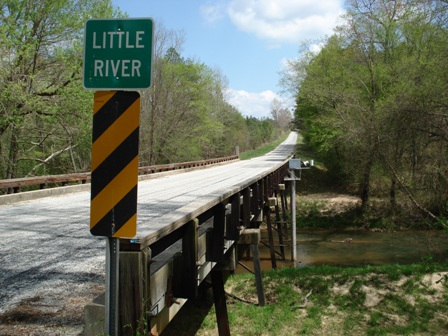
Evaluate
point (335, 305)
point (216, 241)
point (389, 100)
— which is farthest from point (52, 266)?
point (389, 100)

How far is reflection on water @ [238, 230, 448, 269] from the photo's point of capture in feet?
57.0

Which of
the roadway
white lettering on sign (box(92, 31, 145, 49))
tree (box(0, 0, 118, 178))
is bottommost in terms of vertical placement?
the roadway

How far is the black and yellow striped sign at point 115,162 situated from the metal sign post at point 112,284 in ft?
0.27

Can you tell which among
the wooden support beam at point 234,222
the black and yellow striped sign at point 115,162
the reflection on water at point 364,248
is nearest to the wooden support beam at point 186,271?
the black and yellow striped sign at point 115,162

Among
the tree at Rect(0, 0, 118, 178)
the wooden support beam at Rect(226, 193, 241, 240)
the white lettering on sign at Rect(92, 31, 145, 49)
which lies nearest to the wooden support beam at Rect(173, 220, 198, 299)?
the white lettering on sign at Rect(92, 31, 145, 49)

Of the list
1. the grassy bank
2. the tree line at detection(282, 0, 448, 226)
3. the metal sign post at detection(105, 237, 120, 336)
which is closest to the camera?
the metal sign post at detection(105, 237, 120, 336)

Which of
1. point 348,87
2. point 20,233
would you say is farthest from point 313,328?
point 348,87

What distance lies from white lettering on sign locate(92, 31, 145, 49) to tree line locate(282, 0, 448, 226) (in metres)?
8.84

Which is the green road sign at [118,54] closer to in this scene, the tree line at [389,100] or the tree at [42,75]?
the tree line at [389,100]

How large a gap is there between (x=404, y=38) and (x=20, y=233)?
25537 mm

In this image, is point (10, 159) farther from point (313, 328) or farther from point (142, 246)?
point (142, 246)

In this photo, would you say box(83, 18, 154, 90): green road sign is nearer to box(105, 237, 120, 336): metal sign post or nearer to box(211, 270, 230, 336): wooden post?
box(105, 237, 120, 336): metal sign post

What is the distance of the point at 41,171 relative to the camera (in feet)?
76.7

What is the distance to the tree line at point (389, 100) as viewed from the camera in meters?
13.5
